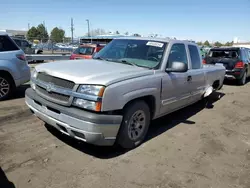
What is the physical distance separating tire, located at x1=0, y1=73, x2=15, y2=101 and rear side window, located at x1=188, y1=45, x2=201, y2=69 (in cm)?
475

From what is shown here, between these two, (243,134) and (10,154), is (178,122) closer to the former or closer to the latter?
(243,134)

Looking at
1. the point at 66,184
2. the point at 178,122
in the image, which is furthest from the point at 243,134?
the point at 66,184

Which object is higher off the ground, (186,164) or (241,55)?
(241,55)

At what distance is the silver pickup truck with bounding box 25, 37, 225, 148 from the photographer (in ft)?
9.96

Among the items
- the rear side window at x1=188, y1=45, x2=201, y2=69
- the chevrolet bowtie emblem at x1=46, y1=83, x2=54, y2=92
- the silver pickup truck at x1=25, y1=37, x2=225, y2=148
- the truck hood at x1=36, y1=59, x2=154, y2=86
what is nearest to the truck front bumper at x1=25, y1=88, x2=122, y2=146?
the silver pickup truck at x1=25, y1=37, x2=225, y2=148

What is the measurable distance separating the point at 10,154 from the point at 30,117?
5.38 ft

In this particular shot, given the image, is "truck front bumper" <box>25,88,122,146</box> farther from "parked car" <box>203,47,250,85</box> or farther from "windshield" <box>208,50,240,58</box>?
"windshield" <box>208,50,240,58</box>

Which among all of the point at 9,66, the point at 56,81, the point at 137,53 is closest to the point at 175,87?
the point at 137,53

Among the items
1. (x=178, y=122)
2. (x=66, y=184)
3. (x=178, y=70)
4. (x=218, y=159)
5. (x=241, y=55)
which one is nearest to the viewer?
(x=66, y=184)

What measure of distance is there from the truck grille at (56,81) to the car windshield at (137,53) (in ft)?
4.44

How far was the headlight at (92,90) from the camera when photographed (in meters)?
3.00

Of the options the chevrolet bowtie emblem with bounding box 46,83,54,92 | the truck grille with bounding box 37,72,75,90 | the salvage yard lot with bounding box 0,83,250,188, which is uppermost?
the truck grille with bounding box 37,72,75,90

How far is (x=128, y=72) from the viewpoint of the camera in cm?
355

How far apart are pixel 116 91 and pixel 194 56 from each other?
9.64 ft
